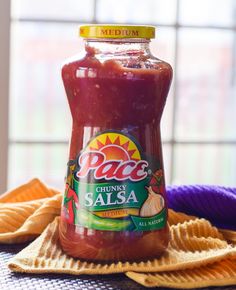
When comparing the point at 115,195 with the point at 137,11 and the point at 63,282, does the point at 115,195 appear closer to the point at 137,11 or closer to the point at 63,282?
the point at 63,282

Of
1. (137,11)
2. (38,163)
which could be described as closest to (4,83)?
(38,163)

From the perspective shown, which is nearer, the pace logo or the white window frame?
the pace logo

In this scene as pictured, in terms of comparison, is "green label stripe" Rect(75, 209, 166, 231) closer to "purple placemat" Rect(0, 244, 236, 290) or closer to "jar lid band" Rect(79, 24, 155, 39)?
"purple placemat" Rect(0, 244, 236, 290)

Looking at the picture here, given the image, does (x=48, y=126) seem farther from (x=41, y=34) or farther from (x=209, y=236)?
(x=209, y=236)

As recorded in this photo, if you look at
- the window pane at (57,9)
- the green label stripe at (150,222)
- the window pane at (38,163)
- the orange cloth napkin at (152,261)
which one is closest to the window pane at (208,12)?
the window pane at (57,9)

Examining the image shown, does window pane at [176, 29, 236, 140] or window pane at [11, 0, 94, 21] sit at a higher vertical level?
window pane at [11, 0, 94, 21]

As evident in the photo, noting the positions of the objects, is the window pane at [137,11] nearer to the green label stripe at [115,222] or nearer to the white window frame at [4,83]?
the white window frame at [4,83]

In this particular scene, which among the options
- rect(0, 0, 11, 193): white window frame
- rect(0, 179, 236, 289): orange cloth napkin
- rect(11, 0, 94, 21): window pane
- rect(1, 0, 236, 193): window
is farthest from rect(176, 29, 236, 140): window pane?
rect(0, 179, 236, 289): orange cloth napkin
